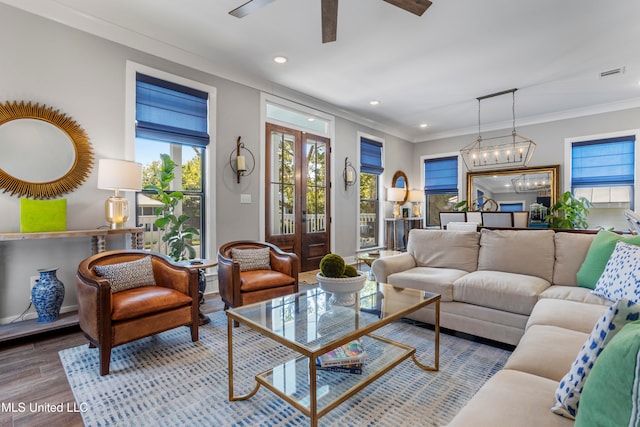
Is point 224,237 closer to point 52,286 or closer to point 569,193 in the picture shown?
point 52,286

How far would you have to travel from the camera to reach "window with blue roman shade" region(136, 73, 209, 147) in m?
3.32

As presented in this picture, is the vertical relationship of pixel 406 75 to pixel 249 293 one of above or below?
above

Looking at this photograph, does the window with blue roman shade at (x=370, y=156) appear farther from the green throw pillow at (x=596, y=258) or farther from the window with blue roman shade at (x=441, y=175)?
the green throw pillow at (x=596, y=258)

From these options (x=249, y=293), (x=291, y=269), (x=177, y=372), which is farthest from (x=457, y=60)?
(x=177, y=372)

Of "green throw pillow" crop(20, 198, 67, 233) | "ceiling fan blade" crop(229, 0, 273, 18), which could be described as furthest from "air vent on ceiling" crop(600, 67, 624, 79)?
"green throw pillow" crop(20, 198, 67, 233)

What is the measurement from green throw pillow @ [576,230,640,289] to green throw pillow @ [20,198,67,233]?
4.20 meters

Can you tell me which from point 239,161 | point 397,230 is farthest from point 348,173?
point 239,161

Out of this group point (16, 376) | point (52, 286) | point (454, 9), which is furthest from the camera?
point (454, 9)

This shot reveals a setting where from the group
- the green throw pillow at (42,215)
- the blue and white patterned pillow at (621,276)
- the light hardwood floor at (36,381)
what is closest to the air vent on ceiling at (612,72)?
the blue and white patterned pillow at (621,276)

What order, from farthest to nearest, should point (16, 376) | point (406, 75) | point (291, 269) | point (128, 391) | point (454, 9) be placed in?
point (406, 75) → point (291, 269) → point (454, 9) → point (16, 376) → point (128, 391)

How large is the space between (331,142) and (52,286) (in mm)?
4134

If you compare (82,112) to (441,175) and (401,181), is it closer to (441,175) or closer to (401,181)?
(401,181)

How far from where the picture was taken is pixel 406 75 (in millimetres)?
4195

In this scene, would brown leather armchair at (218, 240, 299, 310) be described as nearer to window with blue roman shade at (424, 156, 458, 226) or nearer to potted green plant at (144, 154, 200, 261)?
potted green plant at (144, 154, 200, 261)
